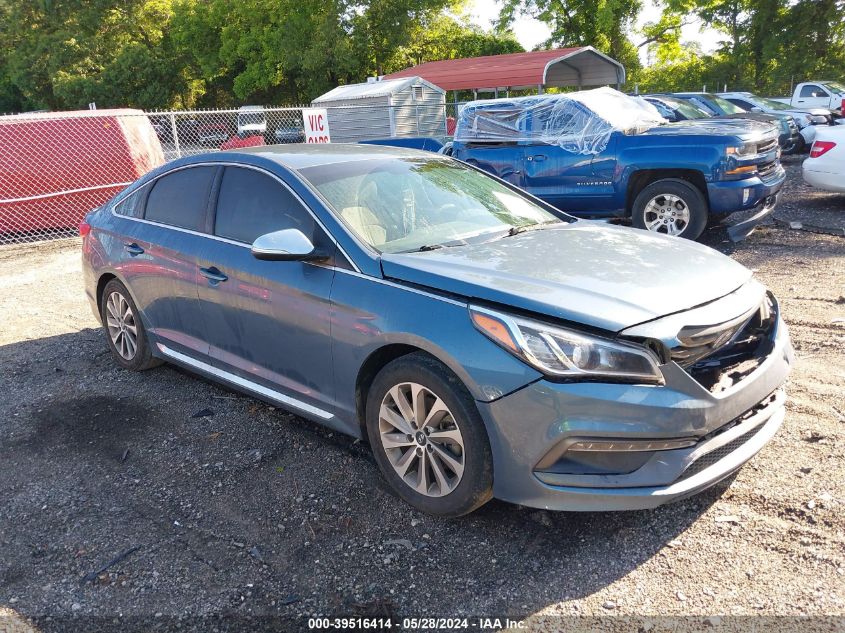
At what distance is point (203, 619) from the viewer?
2670mm

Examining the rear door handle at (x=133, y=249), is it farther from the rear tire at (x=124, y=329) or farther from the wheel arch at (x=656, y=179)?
the wheel arch at (x=656, y=179)

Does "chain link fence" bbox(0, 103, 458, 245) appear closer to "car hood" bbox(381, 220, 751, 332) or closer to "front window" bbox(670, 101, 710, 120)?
"front window" bbox(670, 101, 710, 120)

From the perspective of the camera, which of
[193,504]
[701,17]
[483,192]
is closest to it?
[193,504]

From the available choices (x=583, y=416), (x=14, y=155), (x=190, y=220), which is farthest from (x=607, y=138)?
(x=14, y=155)

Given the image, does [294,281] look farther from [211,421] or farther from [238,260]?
[211,421]

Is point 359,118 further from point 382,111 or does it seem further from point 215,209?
point 215,209

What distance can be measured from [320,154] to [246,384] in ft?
4.74

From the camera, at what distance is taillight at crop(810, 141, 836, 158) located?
9.46 metres

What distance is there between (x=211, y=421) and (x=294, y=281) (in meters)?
1.34

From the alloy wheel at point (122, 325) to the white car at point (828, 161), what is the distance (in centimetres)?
904

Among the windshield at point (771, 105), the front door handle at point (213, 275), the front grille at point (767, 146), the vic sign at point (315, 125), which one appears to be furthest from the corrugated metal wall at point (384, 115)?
the front door handle at point (213, 275)

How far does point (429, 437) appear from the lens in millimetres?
3094

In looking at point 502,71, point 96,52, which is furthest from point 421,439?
point 96,52

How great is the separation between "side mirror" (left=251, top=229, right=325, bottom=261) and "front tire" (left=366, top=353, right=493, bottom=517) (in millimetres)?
725
